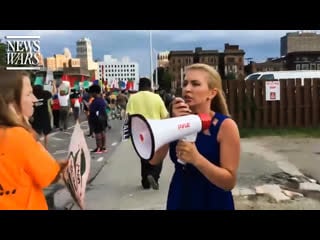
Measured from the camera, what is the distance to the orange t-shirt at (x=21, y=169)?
207cm

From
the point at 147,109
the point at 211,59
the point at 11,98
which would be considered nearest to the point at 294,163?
the point at 211,59

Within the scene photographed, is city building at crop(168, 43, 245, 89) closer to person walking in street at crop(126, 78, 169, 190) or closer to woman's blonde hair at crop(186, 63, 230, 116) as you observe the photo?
woman's blonde hair at crop(186, 63, 230, 116)

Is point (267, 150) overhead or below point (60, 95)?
A: below

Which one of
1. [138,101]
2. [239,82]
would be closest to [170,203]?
[138,101]

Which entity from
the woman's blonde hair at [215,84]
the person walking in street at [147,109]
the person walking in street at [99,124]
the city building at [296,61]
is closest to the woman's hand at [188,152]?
the woman's blonde hair at [215,84]

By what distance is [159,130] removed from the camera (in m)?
2.04

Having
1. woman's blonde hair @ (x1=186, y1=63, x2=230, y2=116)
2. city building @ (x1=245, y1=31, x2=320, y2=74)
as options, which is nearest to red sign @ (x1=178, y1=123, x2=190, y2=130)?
woman's blonde hair @ (x1=186, y1=63, x2=230, y2=116)

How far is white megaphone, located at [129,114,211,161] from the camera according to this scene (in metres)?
2.05

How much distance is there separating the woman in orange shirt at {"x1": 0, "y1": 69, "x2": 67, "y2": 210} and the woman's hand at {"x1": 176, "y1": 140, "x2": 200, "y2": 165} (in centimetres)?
60

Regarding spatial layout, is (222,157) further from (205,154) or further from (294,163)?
(294,163)
